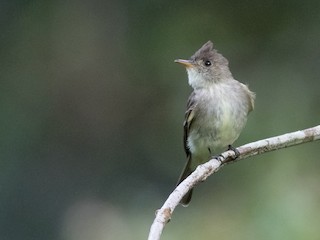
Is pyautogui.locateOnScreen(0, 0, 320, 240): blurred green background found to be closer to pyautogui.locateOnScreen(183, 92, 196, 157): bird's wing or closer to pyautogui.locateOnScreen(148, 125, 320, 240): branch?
pyautogui.locateOnScreen(183, 92, 196, 157): bird's wing

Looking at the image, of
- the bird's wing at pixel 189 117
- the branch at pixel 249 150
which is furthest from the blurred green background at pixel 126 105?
the branch at pixel 249 150

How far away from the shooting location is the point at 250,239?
6.77 meters

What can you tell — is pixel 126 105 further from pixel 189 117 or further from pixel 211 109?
pixel 211 109

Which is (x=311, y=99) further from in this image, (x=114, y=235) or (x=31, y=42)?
(x=31, y=42)

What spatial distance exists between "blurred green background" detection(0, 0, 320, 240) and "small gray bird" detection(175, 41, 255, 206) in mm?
1370

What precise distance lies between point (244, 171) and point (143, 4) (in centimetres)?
219

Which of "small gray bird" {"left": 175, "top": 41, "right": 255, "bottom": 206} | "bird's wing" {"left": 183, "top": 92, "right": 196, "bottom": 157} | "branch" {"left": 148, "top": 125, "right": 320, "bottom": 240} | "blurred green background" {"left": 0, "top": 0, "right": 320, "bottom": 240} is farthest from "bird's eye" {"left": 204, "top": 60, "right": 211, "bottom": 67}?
"blurred green background" {"left": 0, "top": 0, "right": 320, "bottom": 240}

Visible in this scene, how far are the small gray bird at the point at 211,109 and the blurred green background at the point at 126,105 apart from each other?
4.49 feet

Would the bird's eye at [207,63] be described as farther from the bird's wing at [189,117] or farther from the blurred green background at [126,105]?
the blurred green background at [126,105]

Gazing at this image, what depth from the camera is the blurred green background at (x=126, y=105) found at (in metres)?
8.36

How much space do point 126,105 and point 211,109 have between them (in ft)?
13.4

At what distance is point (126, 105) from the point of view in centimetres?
1021

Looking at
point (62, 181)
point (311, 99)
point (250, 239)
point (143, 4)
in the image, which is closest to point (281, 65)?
point (311, 99)

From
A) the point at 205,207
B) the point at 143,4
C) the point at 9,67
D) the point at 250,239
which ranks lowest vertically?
the point at 250,239
